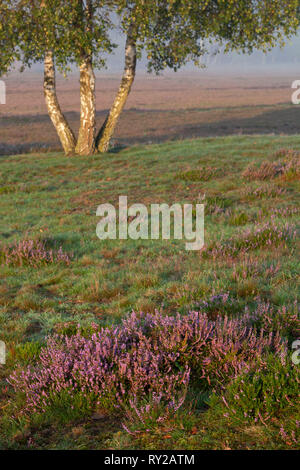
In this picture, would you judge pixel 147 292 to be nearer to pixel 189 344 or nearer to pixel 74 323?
pixel 74 323

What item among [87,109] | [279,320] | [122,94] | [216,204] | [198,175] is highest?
[122,94]

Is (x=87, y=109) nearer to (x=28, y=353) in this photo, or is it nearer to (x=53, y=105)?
(x=53, y=105)

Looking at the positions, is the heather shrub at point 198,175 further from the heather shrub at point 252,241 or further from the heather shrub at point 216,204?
the heather shrub at point 252,241

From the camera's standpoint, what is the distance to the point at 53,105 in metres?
21.2

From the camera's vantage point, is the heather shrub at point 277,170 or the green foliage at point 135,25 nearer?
the heather shrub at point 277,170

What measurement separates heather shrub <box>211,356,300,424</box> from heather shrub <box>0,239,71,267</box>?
5197 millimetres

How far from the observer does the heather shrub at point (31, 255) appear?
8469 mm

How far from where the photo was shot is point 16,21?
1775cm

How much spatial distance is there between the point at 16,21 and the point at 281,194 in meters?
12.7

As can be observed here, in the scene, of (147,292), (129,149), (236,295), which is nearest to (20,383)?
(147,292)

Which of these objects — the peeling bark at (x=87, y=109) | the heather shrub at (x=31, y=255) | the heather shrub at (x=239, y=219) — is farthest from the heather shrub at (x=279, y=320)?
the peeling bark at (x=87, y=109)

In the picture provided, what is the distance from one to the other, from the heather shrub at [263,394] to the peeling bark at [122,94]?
60.7ft

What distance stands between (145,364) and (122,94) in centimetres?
1877

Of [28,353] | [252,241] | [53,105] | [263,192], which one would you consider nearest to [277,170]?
[263,192]
